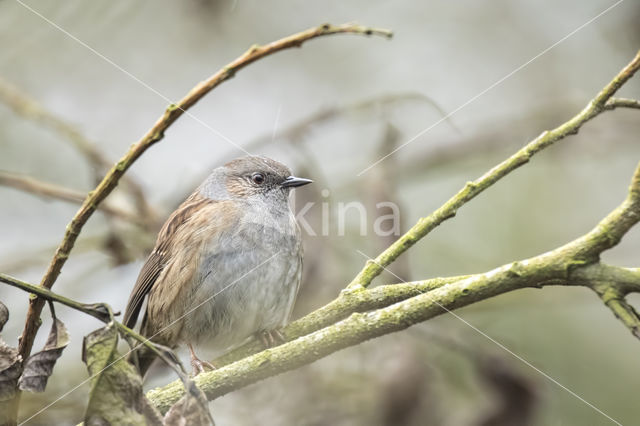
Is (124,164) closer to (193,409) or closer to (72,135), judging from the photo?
(193,409)

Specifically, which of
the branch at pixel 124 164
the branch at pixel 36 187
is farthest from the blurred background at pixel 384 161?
the branch at pixel 124 164

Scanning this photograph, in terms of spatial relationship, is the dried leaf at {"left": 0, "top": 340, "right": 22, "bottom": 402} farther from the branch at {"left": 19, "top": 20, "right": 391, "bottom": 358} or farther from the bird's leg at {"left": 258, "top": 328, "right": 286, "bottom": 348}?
the bird's leg at {"left": 258, "top": 328, "right": 286, "bottom": 348}

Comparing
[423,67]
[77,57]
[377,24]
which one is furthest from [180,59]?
[423,67]

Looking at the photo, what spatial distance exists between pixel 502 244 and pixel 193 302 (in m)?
4.00

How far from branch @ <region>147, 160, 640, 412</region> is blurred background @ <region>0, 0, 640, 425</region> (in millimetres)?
1386

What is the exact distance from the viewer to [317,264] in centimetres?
448

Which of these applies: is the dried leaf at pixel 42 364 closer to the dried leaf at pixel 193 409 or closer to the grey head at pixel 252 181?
the dried leaf at pixel 193 409

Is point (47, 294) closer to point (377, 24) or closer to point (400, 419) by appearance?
point (400, 419)

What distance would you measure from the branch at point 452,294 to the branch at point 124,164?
2.03ft

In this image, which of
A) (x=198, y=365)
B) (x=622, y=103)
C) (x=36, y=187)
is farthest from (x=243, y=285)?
(x=622, y=103)

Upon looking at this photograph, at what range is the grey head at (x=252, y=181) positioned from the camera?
15.5 feet

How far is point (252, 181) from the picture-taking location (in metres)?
4.86

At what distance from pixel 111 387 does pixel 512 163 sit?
5.04 feet

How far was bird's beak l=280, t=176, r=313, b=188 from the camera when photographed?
469 cm
